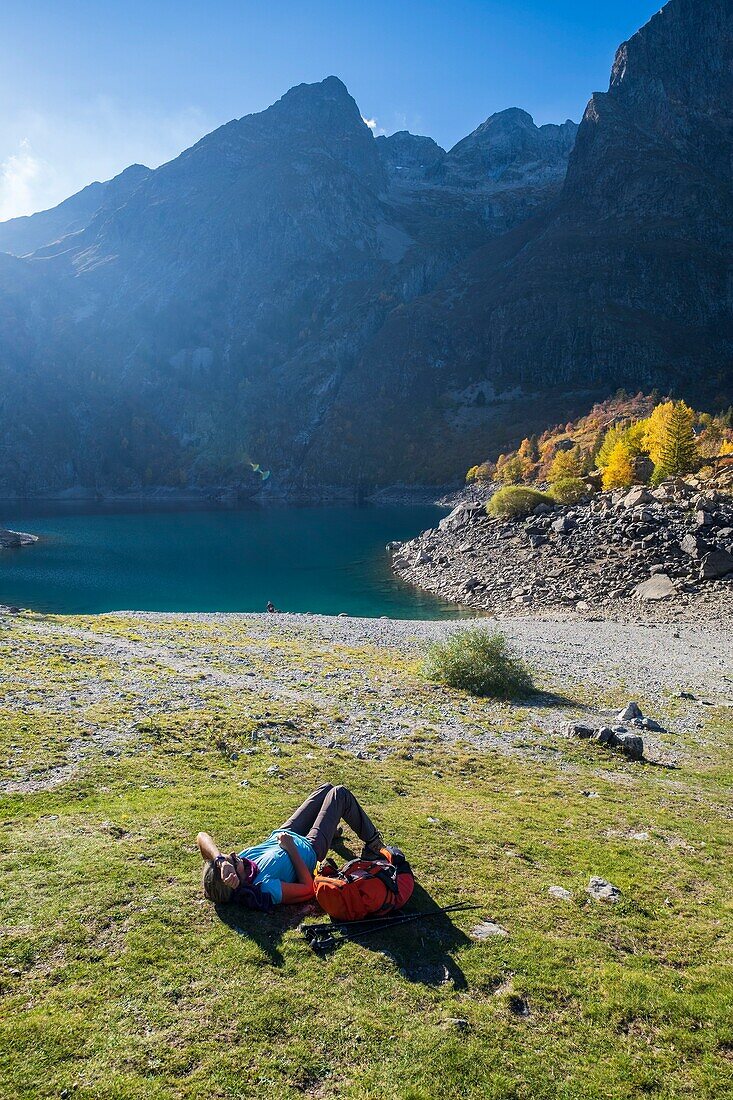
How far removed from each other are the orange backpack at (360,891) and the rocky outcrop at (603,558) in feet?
111

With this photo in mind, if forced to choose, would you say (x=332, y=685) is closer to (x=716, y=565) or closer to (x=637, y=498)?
(x=716, y=565)

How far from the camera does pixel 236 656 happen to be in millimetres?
22797

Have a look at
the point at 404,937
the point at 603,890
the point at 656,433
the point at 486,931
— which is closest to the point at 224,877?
the point at 404,937

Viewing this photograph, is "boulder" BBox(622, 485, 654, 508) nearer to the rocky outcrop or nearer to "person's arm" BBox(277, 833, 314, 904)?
the rocky outcrop

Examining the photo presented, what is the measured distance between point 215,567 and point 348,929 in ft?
210

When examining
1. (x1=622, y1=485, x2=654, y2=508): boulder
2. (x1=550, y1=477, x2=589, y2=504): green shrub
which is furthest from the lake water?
(x1=550, y1=477, x2=589, y2=504): green shrub

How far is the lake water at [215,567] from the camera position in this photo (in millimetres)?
48031

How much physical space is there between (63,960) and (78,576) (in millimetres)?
61719

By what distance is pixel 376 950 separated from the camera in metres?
6.00

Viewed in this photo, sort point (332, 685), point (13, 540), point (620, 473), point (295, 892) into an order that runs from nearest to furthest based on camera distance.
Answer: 1. point (295, 892)
2. point (332, 685)
3. point (620, 473)
4. point (13, 540)

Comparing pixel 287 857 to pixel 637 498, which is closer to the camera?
pixel 287 857

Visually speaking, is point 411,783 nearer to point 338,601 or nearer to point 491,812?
point 491,812

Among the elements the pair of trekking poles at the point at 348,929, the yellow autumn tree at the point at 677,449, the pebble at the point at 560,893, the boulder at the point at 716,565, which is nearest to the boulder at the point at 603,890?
the pebble at the point at 560,893

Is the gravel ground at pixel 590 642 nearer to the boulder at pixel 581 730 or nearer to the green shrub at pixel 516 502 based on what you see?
the boulder at pixel 581 730
